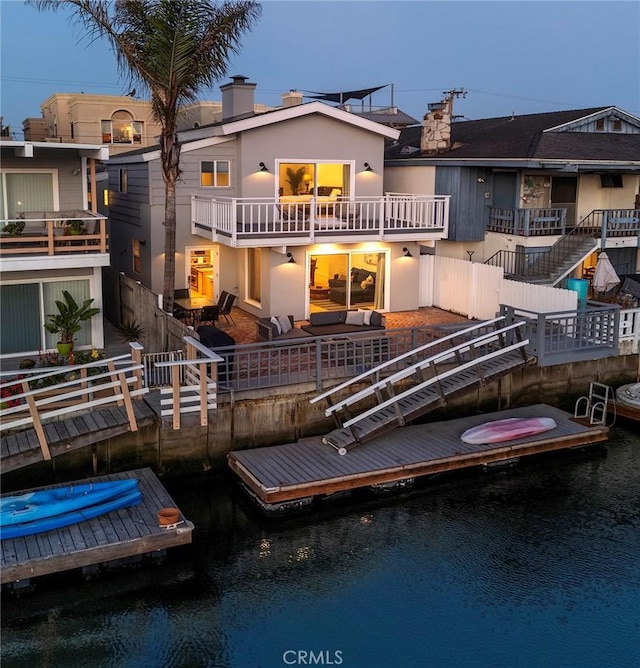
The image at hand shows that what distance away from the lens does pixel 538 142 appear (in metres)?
24.0

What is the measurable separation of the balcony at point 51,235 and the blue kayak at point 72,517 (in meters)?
7.79

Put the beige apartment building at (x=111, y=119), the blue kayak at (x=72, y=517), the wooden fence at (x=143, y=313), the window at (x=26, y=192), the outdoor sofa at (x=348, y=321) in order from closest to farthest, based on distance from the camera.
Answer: the blue kayak at (x=72, y=517), the wooden fence at (x=143, y=313), the outdoor sofa at (x=348, y=321), the window at (x=26, y=192), the beige apartment building at (x=111, y=119)

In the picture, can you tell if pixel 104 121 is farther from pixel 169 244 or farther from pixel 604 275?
pixel 604 275

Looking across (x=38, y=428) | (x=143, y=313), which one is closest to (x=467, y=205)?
(x=143, y=313)

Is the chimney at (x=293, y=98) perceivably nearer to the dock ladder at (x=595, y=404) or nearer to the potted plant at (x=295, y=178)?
the potted plant at (x=295, y=178)

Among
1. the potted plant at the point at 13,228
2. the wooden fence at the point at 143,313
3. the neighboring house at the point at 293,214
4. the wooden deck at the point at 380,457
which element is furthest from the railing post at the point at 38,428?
the neighboring house at the point at 293,214

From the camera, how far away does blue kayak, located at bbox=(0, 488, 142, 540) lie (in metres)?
12.1

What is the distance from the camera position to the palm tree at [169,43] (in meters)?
18.8

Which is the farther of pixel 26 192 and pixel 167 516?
pixel 26 192

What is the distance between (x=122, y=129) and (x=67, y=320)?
33.1 meters

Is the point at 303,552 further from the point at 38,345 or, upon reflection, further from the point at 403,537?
the point at 38,345

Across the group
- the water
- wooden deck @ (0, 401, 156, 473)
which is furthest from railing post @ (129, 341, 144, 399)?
the water

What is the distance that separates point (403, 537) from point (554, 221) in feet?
47.1

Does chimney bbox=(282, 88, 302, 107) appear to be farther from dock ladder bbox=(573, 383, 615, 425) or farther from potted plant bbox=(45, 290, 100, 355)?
dock ladder bbox=(573, 383, 615, 425)
